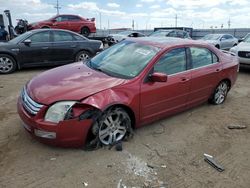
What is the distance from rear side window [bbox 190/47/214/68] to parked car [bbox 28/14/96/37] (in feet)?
40.6

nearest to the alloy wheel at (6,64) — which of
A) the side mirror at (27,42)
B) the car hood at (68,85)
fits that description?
the side mirror at (27,42)

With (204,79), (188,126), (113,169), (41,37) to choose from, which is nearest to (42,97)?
(113,169)

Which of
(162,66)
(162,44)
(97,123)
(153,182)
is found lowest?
(153,182)

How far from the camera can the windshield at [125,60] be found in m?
3.98

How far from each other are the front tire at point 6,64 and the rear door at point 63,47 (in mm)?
1314

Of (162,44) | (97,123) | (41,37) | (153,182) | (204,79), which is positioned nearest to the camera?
(153,182)

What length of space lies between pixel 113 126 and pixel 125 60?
116 cm

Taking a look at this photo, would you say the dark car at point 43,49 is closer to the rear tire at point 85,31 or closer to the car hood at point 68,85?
the car hood at point 68,85

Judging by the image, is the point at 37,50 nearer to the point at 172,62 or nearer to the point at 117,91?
the point at 172,62

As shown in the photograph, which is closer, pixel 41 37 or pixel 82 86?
pixel 82 86

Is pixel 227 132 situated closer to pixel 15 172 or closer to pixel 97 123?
pixel 97 123

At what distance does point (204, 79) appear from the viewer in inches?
192

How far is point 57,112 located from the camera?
3.23 meters

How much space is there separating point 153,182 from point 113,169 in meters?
0.52
